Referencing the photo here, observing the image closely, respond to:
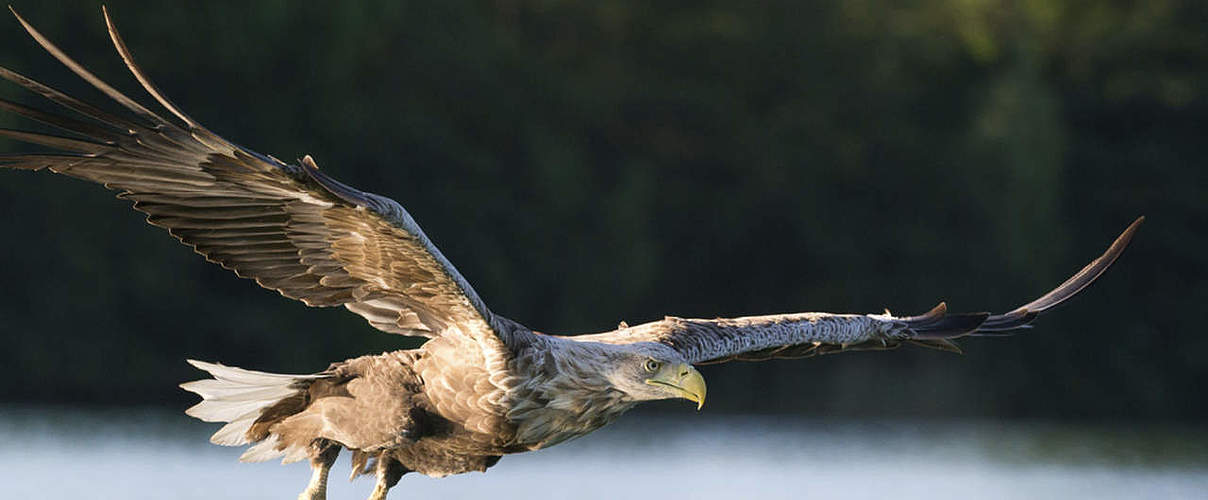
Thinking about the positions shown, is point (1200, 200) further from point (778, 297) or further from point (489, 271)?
point (489, 271)

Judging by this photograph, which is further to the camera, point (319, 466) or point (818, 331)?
point (818, 331)

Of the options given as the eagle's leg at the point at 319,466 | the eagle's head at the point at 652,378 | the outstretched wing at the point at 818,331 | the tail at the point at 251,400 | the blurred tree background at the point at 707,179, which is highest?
the blurred tree background at the point at 707,179

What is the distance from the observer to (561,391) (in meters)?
8.08

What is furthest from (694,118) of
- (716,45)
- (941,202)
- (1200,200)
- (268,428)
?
(268,428)

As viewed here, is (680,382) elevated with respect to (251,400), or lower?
elevated

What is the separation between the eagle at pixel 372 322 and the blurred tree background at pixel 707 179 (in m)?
17.2

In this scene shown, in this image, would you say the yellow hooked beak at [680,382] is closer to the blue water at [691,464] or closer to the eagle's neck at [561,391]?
the eagle's neck at [561,391]

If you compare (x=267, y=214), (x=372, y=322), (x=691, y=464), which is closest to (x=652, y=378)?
(x=372, y=322)

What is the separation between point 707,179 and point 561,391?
29.3 meters

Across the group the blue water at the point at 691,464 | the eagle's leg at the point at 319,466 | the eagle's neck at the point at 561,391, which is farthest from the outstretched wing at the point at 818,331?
the blue water at the point at 691,464

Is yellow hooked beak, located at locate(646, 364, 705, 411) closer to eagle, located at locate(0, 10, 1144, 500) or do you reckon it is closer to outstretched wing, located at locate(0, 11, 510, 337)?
eagle, located at locate(0, 10, 1144, 500)

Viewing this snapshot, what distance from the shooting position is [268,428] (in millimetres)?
8695

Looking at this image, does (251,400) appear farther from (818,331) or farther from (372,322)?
(818,331)

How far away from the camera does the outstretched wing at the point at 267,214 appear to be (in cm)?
741
